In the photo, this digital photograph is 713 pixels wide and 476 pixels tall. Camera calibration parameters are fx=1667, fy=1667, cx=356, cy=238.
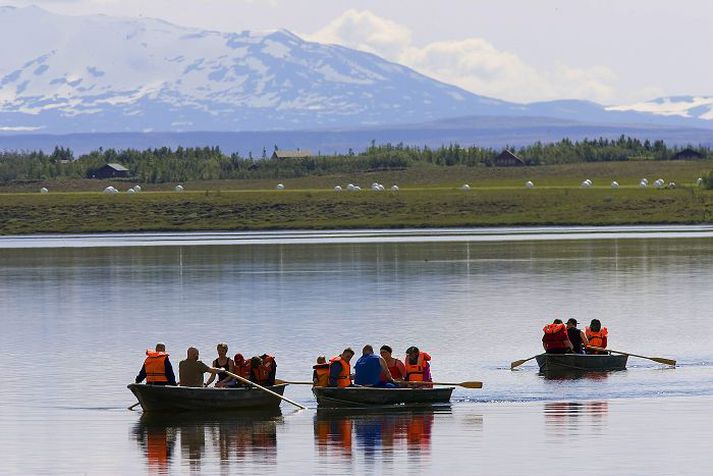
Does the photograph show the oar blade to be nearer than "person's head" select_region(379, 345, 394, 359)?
No

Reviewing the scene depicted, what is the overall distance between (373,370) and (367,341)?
57.6 ft

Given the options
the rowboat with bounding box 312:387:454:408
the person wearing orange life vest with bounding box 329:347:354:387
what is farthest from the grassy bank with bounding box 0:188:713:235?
the person wearing orange life vest with bounding box 329:347:354:387

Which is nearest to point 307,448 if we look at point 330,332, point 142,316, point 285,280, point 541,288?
point 330,332

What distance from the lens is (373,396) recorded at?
47.8 metres

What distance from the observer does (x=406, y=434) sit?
43.2 meters

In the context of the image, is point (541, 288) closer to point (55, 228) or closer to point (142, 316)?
point (142, 316)

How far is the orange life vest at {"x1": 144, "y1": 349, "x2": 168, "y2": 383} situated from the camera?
155 feet

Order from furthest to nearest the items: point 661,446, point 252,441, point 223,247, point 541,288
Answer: point 223,247, point 541,288, point 252,441, point 661,446

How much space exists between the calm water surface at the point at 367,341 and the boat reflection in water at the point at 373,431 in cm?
10

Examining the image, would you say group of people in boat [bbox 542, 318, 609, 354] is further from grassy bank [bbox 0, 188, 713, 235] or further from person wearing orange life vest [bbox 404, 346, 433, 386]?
grassy bank [bbox 0, 188, 713, 235]

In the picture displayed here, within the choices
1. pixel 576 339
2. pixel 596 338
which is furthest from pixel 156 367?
pixel 596 338

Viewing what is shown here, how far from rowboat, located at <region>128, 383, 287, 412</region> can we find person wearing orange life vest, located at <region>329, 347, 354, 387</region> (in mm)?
1843

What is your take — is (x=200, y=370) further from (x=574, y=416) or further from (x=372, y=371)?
(x=574, y=416)

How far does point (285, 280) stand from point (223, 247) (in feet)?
139
